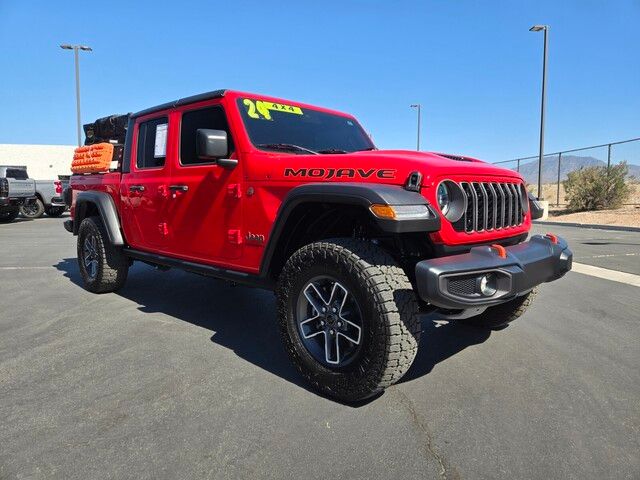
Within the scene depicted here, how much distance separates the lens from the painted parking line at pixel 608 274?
5.96 m

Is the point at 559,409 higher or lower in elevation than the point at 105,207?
lower

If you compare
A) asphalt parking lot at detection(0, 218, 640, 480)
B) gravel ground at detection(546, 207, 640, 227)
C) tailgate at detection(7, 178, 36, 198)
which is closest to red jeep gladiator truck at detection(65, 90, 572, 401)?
asphalt parking lot at detection(0, 218, 640, 480)

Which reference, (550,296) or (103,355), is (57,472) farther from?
(550,296)

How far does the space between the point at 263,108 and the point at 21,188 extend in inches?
592

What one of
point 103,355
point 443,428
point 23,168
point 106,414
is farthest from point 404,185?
point 23,168

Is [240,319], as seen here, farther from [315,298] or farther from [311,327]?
[315,298]

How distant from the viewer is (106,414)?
254cm

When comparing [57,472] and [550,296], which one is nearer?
[57,472]

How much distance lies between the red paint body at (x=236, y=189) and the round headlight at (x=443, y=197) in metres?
0.07

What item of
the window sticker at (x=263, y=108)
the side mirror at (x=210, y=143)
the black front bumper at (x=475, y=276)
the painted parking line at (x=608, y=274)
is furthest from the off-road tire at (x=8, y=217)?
the black front bumper at (x=475, y=276)

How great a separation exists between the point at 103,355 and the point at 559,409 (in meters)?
3.00

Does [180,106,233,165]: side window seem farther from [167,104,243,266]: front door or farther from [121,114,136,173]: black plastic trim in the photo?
[121,114,136,173]: black plastic trim

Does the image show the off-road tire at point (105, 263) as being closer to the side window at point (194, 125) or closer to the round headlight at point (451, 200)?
the side window at point (194, 125)

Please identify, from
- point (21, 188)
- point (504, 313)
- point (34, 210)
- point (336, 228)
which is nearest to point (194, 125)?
point (336, 228)
